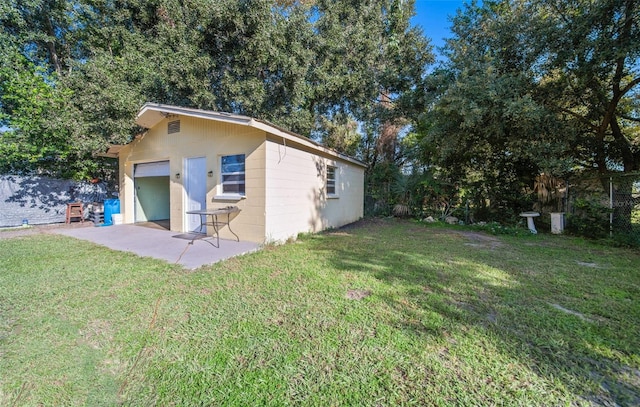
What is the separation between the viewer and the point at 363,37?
10898 millimetres

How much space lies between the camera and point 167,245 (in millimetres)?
5457

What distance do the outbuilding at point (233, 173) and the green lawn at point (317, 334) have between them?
1937 millimetres

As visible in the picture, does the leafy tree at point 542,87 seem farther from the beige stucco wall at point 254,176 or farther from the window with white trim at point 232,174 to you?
the window with white trim at point 232,174

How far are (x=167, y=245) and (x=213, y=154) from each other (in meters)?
2.36

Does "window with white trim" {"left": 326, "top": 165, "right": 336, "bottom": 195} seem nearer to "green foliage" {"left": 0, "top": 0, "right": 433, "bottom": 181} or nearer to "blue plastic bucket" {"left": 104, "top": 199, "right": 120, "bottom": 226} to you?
"green foliage" {"left": 0, "top": 0, "right": 433, "bottom": 181}

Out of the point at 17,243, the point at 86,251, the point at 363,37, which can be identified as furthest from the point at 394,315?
the point at 363,37

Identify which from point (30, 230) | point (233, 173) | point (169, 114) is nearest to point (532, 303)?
point (233, 173)

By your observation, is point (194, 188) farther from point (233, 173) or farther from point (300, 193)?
point (300, 193)

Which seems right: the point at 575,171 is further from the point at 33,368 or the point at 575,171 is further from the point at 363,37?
the point at 33,368

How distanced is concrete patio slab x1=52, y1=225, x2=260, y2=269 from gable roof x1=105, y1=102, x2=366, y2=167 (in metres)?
2.54

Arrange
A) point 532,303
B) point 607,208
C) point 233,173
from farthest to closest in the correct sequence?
point 607,208 → point 233,173 → point 532,303

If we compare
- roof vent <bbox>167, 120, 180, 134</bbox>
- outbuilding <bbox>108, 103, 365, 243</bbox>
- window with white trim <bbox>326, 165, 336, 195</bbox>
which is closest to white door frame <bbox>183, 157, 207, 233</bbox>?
outbuilding <bbox>108, 103, 365, 243</bbox>

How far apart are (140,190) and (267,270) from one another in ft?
23.9

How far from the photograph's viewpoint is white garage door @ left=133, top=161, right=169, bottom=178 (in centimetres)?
752
